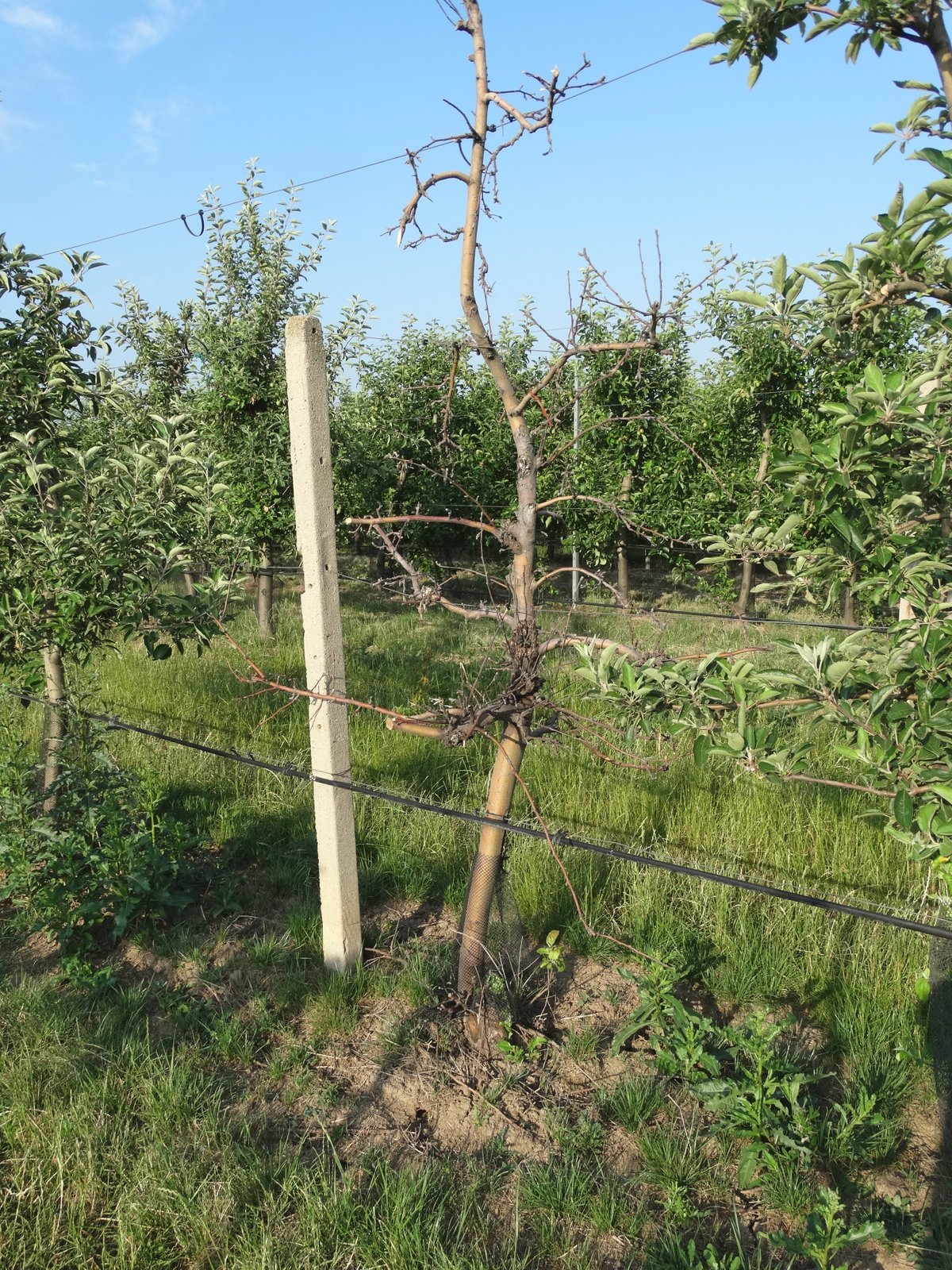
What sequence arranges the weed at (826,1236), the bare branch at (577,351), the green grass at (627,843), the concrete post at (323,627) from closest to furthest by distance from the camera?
1. the weed at (826,1236)
2. the bare branch at (577,351)
3. the concrete post at (323,627)
4. the green grass at (627,843)

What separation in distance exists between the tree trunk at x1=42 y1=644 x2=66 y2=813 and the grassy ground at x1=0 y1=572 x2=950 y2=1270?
514 millimetres

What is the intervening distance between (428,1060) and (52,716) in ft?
7.69

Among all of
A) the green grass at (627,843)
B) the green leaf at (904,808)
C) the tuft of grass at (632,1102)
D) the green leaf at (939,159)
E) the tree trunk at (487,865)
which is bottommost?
the tuft of grass at (632,1102)

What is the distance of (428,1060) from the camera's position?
9.71ft

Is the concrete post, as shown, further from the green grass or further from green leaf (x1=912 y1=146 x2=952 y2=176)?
green leaf (x1=912 y1=146 x2=952 y2=176)

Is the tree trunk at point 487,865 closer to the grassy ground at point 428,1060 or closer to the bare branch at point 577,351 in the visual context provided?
the grassy ground at point 428,1060

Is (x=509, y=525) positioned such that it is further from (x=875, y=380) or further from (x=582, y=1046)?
(x=582, y=1046)

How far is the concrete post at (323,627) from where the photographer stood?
3.11 m

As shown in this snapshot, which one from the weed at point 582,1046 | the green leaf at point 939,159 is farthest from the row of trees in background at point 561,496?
the weed at point 582,1046

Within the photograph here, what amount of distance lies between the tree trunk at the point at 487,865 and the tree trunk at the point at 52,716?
2074 mm

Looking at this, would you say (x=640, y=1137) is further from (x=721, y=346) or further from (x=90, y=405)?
(x=721, y=346)

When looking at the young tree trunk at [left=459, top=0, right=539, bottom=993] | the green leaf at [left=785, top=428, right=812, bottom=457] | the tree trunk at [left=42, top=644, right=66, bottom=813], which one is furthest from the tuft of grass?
the tree trunk at [left=42, top=644, right=66, bottom=813]

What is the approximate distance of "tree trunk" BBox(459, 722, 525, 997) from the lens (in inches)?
114

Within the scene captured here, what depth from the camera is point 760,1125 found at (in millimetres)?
2496
